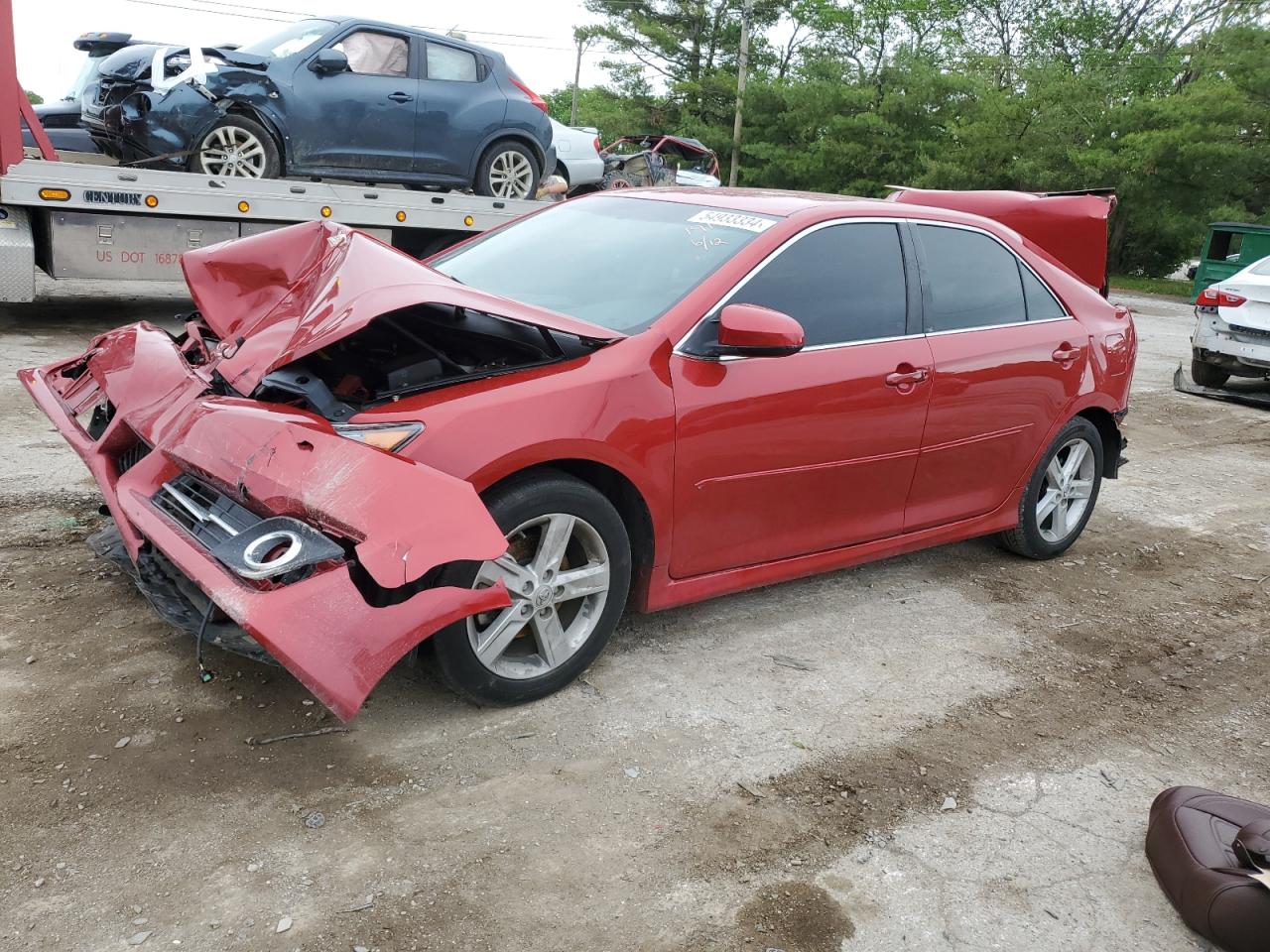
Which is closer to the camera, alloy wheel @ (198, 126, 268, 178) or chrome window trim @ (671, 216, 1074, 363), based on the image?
chrome window trim @ (671, 216, 1074, 363)

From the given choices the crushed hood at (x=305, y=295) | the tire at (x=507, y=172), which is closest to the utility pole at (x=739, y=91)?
the tire at (x=507, y=172)

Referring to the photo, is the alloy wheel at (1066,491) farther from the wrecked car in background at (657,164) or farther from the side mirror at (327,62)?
the wrecked car in background at (657,164)

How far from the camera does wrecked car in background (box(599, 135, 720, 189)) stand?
55.1ft

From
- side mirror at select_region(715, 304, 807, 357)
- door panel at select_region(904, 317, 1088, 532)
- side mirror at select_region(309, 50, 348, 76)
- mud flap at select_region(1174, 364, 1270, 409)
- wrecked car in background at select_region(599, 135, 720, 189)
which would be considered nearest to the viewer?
side mirror at select_region(715, 304, 807, 357)

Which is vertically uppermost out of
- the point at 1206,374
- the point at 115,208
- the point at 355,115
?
the point at 355,115

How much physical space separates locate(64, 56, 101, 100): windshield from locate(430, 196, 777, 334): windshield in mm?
8069

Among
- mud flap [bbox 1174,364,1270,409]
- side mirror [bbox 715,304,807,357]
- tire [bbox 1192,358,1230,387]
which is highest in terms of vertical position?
side mirror [bbox 715,304,807,357]

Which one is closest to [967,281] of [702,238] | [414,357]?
[702,238]

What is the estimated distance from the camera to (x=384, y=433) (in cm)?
306

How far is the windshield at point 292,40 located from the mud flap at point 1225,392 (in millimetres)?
8790

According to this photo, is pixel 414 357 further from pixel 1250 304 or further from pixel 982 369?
pixel 1250 304

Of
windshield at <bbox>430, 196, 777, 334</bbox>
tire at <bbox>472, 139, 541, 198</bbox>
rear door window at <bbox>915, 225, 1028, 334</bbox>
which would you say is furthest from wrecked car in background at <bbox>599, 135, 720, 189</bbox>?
windshield at <bbox>430, 196, 777, 334</bbox>

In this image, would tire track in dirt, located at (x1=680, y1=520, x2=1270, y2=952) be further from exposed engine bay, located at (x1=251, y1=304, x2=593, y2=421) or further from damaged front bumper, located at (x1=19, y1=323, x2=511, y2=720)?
exposed engine bay, located at (x1=251, y1=304, x2=593, y2=421)

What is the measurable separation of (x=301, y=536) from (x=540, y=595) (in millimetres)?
804
